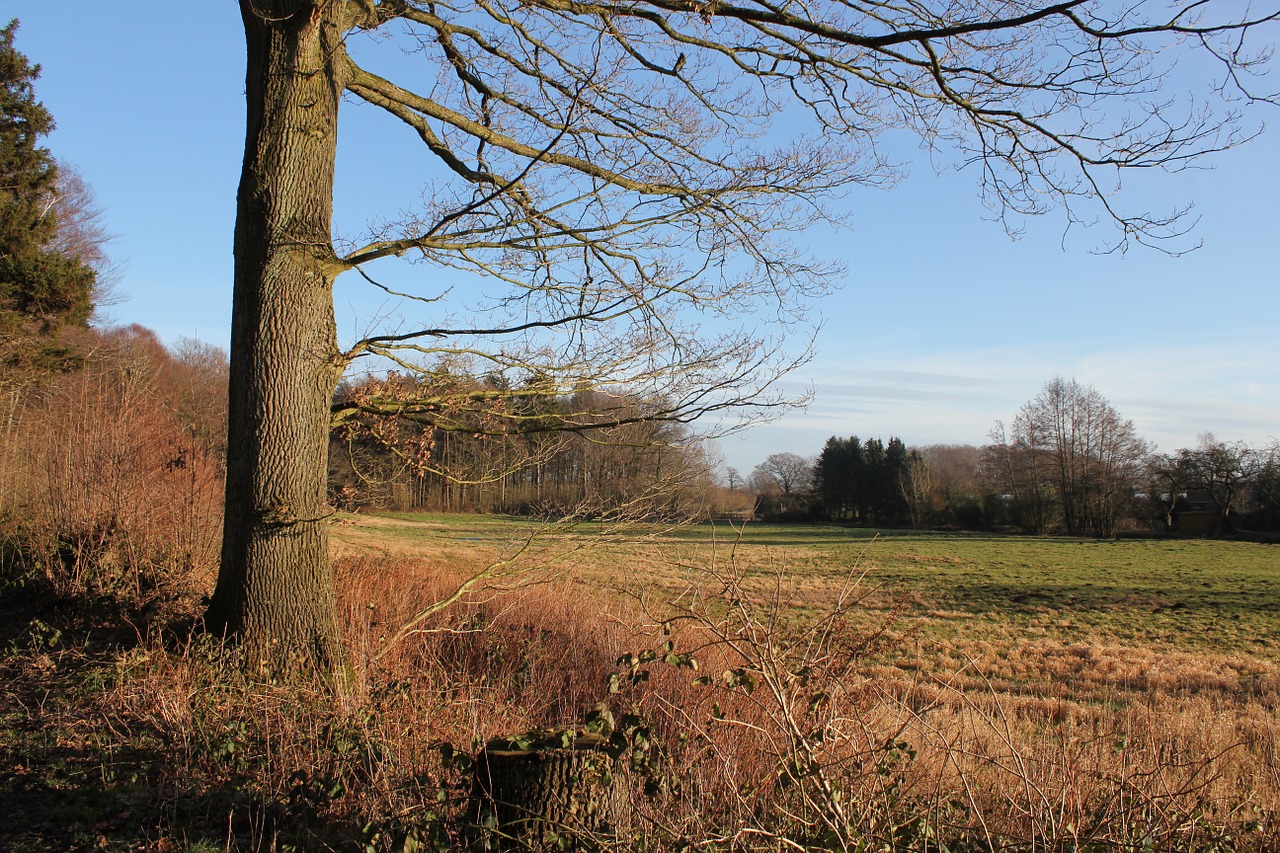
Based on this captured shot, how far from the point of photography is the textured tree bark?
5.96 meters

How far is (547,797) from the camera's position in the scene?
129 inches

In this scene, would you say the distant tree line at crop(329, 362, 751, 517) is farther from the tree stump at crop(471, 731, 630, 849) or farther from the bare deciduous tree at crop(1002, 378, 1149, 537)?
the bare deciduous tree at crop(1002, 378, 1149, 537)

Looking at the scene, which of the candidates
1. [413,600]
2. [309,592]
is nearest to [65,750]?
[309,592]

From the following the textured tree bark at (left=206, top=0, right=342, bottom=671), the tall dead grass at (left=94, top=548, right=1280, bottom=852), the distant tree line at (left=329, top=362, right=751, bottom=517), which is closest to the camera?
the tall dead grass at (left=94, top=548, right=1280, bottom=852)

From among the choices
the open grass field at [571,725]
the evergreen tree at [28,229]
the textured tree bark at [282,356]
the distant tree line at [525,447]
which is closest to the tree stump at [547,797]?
the open grass field at [571,725]

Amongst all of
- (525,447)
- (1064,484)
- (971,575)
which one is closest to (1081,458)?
(1064,484)

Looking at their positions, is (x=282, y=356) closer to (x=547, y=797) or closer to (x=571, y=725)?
(x=571, y=725)

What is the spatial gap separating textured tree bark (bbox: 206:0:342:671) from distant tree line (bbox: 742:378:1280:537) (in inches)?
1925

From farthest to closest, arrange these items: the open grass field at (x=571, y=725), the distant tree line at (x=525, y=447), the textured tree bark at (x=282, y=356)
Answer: the distant tree line at (x=525, y=447), the textured tree bark at (x=282, y=356), the open grass field at (x=571, y=725)

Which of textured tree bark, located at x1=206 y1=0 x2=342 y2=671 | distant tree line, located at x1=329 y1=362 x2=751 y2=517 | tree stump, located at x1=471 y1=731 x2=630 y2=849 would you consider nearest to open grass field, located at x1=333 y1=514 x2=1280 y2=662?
distant tree line, located at x1=329 y1=362 x2=751 y2=517

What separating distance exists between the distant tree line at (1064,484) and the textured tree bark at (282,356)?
48.9 meters

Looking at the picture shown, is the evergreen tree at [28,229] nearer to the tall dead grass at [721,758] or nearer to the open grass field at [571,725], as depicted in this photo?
the open grass field at [571,725]

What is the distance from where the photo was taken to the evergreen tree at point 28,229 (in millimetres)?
18031

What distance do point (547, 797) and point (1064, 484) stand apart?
69.1 meters
